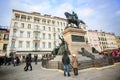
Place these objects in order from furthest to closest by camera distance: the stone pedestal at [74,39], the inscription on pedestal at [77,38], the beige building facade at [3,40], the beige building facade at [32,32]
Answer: the beige building facade at [32,32] → the beige building facade at [3,40] → the inscription on pedestal at [77,38] → the stone pedestal at [74,39]

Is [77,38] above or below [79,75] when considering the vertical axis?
above

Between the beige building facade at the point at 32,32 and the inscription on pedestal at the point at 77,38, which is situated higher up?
the beige building facade at the point at 32,32

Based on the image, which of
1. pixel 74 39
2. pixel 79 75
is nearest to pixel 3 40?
pixel 74 39

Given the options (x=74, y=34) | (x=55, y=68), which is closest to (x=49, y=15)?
(x=74, y=34)

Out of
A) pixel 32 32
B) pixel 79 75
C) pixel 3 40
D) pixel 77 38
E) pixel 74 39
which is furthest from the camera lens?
pixel 32 32

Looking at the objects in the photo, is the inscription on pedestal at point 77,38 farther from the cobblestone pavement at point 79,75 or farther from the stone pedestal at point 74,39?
the cobblestone pavement at point 79,75

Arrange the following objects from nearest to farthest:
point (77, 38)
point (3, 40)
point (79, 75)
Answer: point (79, 75)
point (77, 38)
point (3, 40)

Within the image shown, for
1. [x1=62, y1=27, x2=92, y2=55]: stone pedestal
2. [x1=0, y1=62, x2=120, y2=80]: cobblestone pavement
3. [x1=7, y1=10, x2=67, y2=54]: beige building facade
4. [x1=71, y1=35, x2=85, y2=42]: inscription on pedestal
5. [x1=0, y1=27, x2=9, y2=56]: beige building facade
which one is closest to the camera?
[x1=0, y1=62, x2=120, y2=80]: cobblestone pavement

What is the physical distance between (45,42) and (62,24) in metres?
11.9

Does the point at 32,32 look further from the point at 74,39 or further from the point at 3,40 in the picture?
the point at 74,39

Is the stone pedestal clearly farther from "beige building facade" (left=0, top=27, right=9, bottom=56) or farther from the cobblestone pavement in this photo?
"beige building facade" (left=0, top=27, right=9, bottom=56)

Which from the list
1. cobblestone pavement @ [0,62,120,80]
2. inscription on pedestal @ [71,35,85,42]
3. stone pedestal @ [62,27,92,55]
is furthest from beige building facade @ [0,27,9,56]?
inscription on pedestal @ [71,35,85,42]

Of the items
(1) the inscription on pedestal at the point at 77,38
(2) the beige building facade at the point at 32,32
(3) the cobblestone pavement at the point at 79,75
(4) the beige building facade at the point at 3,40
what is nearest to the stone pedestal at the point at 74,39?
(1) the inscription on pedestal at the point at 77,38

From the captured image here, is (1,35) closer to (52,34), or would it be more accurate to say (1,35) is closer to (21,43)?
(21,43)
